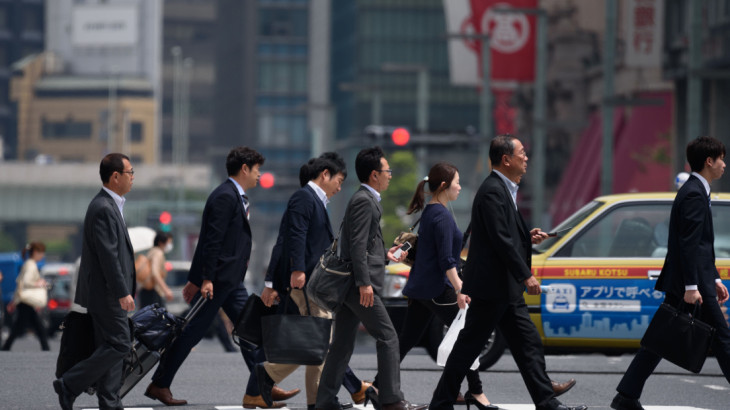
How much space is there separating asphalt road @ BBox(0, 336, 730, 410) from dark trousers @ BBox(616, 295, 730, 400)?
57.5 inches

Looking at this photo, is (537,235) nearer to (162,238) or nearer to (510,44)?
(162,238)

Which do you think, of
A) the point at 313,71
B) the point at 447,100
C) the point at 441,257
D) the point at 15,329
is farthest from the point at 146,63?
the point at 441,257

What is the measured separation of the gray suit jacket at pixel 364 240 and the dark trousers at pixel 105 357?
148 centimetres

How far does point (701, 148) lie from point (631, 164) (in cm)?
3164

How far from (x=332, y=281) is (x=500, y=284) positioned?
1.09 meters

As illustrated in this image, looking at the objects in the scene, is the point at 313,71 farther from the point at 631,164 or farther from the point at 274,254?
the point at 274,254

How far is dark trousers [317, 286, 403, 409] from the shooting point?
29.4ft

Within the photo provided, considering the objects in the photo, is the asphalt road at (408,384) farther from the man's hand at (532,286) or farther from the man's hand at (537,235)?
the man's hand at (532,286)

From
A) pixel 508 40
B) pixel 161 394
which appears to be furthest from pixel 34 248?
pixel 508 40

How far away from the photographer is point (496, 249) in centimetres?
858

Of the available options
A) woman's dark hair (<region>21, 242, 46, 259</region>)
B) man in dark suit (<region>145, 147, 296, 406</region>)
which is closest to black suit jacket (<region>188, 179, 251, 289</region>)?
man in dark suit (<region>145, 147, 296, 406</region>)

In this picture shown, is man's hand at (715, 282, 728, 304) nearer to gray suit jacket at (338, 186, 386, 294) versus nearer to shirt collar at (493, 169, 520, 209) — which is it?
shirt collar at (493, 169, 520, 209)

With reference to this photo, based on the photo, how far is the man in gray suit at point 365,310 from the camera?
886 cm

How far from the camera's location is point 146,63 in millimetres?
154250
